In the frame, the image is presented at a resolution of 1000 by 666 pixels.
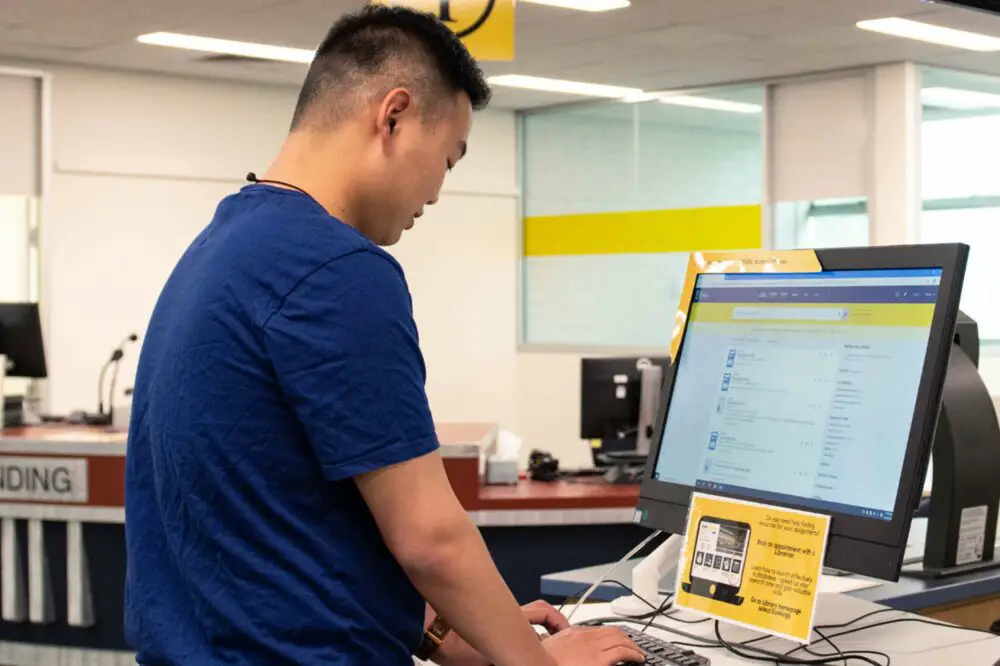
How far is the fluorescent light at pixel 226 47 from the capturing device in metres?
7.33

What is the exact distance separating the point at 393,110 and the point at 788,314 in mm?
594

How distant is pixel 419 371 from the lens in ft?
4.13

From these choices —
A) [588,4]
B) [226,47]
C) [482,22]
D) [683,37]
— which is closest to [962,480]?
[482,22]

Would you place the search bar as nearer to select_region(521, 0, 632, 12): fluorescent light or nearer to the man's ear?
the man's ear

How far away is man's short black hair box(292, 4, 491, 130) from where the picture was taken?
4.47 feet

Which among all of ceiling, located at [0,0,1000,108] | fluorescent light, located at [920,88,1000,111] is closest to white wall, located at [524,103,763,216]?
ceiling, located at [0,0,1000,108]

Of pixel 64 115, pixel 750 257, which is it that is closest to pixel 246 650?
pixel 750 257

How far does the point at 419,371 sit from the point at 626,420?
155 inches

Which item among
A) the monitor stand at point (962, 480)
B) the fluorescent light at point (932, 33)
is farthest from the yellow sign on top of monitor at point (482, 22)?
the fluorescent light at point (932, 33)

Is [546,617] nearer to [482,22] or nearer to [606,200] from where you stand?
[482,22]

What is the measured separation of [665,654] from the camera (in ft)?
4.88

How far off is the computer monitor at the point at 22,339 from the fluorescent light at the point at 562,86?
356cm

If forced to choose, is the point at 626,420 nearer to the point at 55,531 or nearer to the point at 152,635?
the point at 55,531

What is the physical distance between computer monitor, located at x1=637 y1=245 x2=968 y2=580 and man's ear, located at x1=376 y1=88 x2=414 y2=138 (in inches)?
22.8
